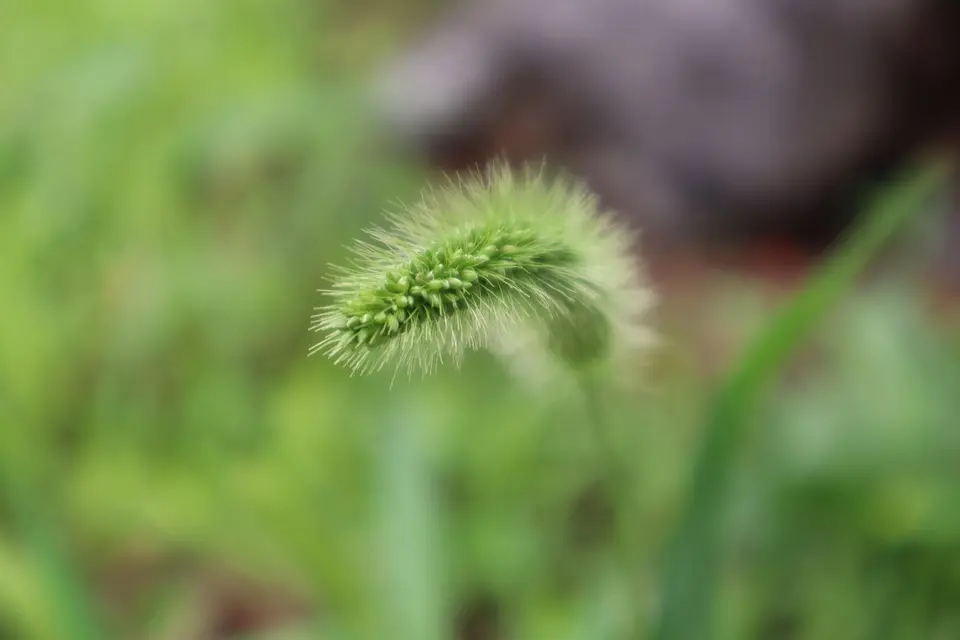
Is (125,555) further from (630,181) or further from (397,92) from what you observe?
(630,181)

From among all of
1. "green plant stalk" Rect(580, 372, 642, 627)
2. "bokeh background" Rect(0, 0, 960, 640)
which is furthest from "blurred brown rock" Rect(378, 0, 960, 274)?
"green plant stalk" Rect(580, 372, 642, 627)

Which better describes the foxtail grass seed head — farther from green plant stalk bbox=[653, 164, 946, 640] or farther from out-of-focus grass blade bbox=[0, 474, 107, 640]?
out-of-focus grass blade bbox=[0, 474, 107, 640]

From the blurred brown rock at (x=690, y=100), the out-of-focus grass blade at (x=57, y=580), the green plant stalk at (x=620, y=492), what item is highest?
the blurred brown rock at (x=690, y=100)

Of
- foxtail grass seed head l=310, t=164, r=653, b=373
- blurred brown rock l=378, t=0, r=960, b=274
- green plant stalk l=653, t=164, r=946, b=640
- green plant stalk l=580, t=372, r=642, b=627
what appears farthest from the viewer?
blurred brown rock l=378, t=0, r=960, b=274

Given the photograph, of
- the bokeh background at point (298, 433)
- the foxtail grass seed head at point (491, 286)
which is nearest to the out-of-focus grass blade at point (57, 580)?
the bokeh background at point (298, 433)

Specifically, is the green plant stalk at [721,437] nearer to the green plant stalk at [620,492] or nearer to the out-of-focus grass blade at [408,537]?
the green plant stalk at [620,492]

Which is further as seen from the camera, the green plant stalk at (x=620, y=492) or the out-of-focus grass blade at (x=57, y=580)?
the green plant stalk at (x=620, y=492)
